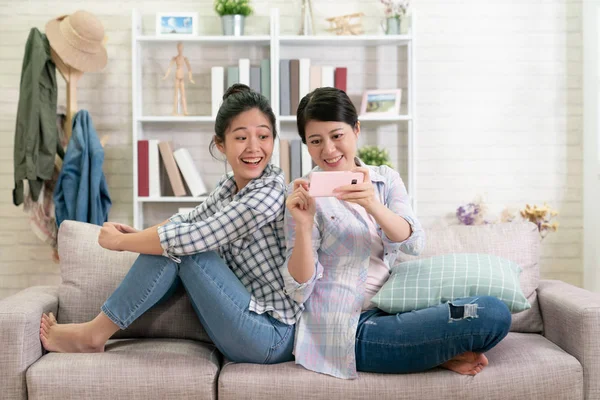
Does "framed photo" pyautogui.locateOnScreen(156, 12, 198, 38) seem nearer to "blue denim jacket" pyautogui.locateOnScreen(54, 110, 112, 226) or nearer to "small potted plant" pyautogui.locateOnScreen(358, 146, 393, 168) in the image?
"blue denim jacket" pyautogui.locateOnScreen(54, 110, 112, 226)

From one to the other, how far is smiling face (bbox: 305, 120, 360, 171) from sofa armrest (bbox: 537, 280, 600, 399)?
0.83 metres

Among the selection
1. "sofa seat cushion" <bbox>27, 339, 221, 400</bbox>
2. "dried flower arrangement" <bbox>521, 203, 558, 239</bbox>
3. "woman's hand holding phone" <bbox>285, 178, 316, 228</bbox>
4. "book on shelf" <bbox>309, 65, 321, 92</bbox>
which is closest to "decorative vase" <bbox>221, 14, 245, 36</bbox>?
"book on shelf" <bbox>309, 65, 321, 92</bbox>

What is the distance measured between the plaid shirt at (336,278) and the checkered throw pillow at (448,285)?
78 mm

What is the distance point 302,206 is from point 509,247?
0.88 meters

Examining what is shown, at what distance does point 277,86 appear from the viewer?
365 centimetres

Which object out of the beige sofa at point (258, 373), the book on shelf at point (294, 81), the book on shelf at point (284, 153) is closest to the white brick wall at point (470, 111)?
the book on shelf at point (294, 81)

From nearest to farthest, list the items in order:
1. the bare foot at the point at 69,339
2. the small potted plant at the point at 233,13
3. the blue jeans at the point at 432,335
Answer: the blue jeans at the point at 432,335 < the bare foot at the point at 69,339 < the small potted plant at the point at 233,13

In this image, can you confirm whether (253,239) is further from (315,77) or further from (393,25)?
(393,25)

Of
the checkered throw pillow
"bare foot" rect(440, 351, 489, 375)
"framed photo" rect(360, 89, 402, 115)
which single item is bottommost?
"bare foot" rect(440, 351, 489, 375)

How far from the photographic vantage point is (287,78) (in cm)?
367

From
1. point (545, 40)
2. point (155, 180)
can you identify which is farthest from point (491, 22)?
point (155, 180)

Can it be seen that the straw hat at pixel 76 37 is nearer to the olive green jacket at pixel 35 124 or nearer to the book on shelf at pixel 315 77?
the olive green jacket at pixel 35 124

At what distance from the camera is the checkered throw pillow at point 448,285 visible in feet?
6.51

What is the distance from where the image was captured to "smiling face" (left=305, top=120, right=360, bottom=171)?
2.04 meters
